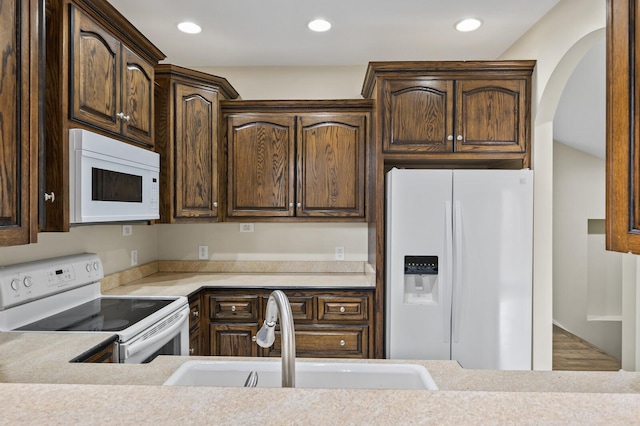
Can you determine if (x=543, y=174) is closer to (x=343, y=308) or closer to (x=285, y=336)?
(x=343, y=308)

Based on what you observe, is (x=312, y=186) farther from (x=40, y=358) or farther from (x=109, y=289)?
(x=40, y=358)

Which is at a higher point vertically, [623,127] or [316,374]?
[623,127]

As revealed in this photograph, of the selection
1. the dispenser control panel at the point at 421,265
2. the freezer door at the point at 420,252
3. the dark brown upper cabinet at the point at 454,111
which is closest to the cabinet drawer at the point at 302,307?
the freezer door at the point at 420,252

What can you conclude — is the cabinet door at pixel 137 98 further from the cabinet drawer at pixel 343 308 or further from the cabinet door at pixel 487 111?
the cabinet door at pixel 487 111

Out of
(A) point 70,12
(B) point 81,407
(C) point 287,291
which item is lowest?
(C) point 287,291

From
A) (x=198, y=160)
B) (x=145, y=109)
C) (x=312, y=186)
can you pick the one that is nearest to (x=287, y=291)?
(x=312, y=186)

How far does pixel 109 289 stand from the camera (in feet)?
8.82

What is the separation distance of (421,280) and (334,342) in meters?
0.75

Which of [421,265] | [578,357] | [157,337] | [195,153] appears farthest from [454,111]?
[578,357]

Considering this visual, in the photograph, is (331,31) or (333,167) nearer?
(331,31)

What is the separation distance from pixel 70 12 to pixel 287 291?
77.3 inches

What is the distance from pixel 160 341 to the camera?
1972 mm

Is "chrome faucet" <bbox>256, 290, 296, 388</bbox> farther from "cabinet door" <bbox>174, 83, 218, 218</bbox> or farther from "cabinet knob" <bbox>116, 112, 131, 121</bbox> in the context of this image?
"cabinet door" <bbox>174, 83, 218, 218</bbox>

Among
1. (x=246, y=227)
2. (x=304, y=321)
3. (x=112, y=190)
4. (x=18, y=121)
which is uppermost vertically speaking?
(x=18, y=121)
